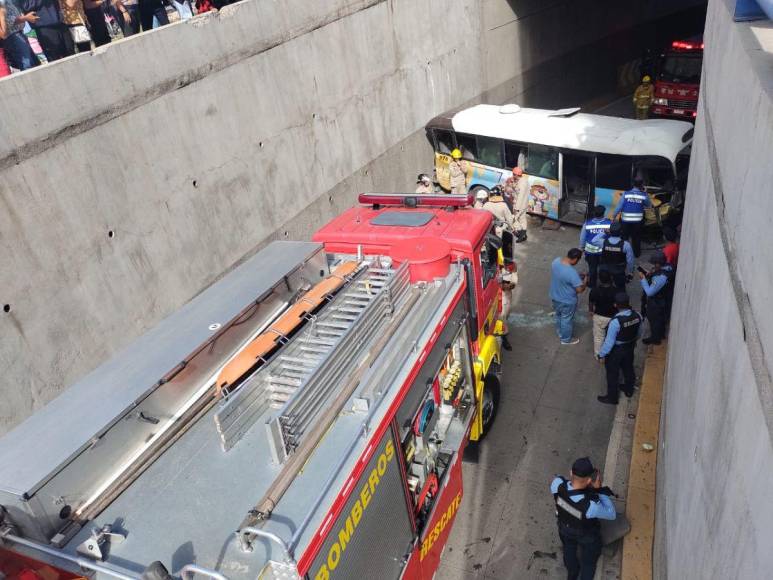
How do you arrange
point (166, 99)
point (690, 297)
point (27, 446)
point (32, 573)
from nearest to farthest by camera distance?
point (32, 573) < point (27, 446) < point (690, 297) < point (166, 99)

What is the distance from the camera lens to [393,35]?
11695 millimetres

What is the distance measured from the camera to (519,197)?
10.8 metres

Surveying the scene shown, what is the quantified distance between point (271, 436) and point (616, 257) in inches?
236

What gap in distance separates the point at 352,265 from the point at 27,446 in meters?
3.12

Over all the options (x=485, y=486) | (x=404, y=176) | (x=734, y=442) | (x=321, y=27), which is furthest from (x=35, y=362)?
(x=404, y=176)

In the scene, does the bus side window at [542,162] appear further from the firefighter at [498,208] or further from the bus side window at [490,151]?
the firefighter at [498,208]

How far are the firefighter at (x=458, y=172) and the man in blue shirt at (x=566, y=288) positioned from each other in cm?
511

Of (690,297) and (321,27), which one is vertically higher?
(321,27)

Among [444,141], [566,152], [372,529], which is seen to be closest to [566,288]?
[566,152]

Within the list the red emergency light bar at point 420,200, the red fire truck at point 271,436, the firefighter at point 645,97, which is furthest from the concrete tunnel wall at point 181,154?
the firefighter at point 645,97

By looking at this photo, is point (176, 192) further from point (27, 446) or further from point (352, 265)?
point (27, 446)

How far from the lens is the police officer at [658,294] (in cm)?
742

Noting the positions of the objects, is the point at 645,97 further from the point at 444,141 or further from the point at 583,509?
the point at 583,509

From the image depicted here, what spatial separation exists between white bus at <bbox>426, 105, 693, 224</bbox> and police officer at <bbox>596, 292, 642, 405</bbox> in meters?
4.16
